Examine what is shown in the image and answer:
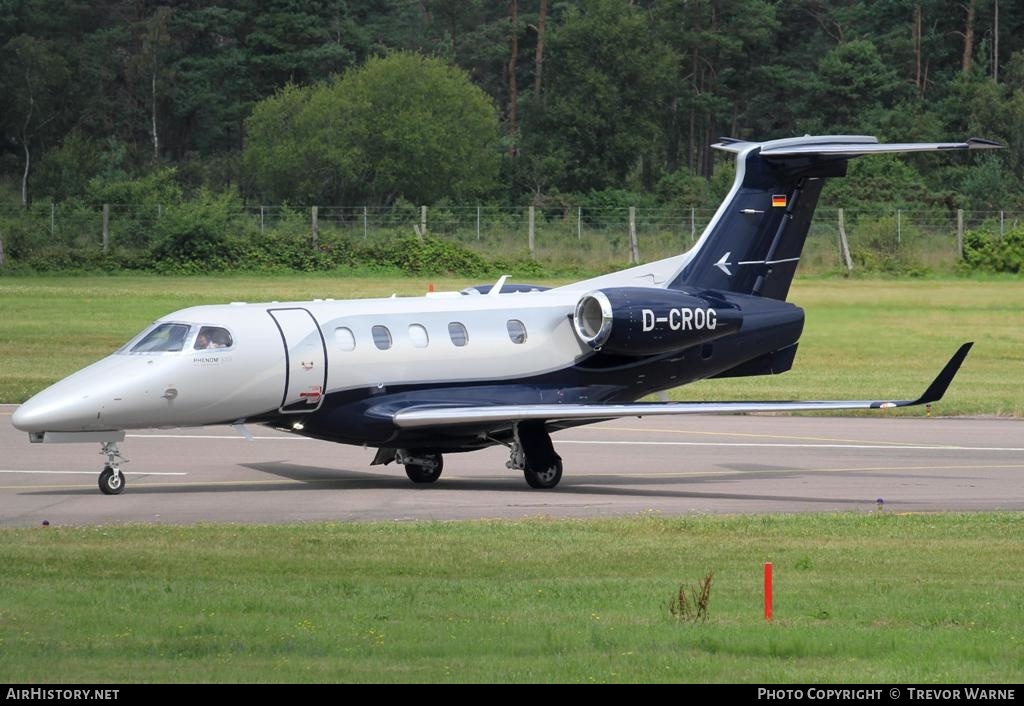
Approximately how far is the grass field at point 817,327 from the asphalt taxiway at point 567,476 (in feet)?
16.7

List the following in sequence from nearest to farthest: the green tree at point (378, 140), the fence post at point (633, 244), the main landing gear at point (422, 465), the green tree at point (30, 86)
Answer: the main landing gear at point (422, 465)
the fence post at point (633, 244)
the green tree at point (378, 140)
the green tree at point (30, 86)

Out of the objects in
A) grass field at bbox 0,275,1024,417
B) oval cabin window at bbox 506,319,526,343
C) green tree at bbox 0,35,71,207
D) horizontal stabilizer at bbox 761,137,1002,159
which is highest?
green tree at bbox 0,35,71,207

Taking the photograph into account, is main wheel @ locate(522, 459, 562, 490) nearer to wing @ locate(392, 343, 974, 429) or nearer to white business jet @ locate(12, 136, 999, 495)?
white business jet @ locate(12, 136, 999, 495)

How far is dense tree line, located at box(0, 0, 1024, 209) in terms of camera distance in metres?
77.4

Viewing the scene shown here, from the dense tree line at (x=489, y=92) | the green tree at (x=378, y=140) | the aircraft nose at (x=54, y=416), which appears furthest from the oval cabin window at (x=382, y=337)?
the green tree at (x=378, y=140)

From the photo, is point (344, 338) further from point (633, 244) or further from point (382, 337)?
point (633, 244)

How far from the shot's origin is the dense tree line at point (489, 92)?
77438 mm

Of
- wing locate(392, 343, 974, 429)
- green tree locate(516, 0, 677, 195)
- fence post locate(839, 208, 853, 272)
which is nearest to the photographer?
wing locate(392, 343, 974, 429)

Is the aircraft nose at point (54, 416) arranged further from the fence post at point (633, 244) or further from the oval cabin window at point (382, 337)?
the fence post at point (633, 244)

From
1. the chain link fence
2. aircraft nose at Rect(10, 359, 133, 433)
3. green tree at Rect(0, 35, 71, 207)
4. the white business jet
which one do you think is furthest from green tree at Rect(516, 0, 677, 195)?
aircraft nose at Rect(10, 359, 133, 433)

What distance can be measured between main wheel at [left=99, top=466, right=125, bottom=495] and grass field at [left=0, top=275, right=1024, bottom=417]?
12247 mm

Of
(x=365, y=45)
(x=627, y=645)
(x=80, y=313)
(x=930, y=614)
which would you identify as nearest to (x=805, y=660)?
(x=627, y=645)

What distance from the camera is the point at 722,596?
14516mm

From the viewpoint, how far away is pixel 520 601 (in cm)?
1423
